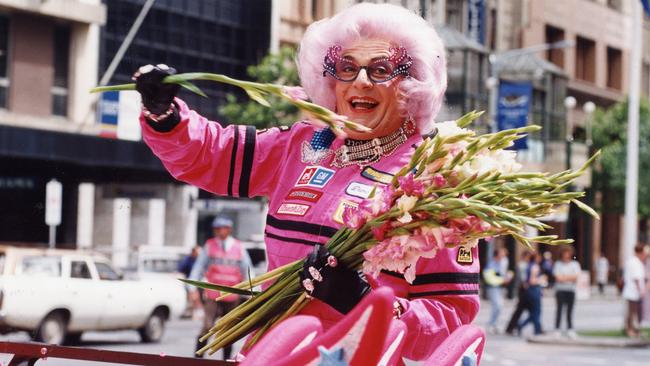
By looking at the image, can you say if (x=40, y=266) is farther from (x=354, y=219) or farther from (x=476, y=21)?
(x=476, y=21)

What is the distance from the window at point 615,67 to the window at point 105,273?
47529mm

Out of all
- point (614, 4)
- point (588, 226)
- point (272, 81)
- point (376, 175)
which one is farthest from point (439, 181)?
point (614, 4)

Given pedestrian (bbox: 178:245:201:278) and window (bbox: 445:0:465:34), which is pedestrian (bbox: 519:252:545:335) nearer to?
pedestrian (bbox: 178:245:201:278)

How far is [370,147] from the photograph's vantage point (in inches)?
145

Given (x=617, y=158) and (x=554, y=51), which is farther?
(x=554, y=51)

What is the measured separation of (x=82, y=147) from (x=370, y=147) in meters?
26.9

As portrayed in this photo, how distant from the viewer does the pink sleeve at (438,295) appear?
3.37 meters

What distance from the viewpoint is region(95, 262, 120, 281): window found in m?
17.8

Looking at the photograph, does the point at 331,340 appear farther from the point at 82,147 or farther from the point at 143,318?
the point at 82,147

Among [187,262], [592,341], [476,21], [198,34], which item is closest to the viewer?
[592,341]

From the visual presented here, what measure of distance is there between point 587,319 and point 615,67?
31.9 metres

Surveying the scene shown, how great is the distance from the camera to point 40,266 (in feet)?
57.4

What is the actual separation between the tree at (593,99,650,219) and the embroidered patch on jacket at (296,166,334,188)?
159 ft

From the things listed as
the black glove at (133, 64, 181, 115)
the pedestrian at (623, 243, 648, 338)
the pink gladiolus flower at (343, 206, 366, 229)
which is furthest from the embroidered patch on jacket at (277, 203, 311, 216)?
the pedestrian at (623, 243, 648, 338)
